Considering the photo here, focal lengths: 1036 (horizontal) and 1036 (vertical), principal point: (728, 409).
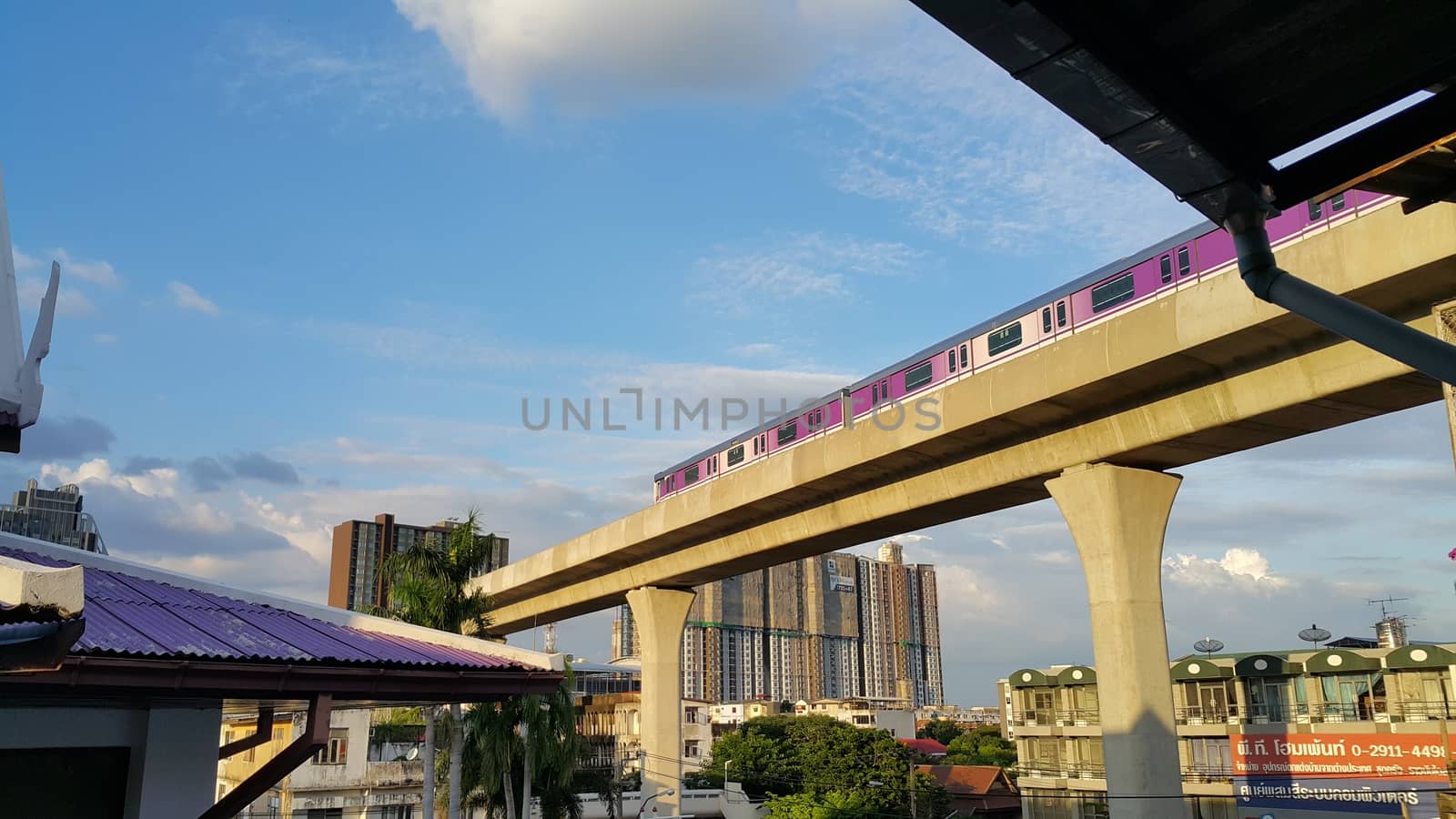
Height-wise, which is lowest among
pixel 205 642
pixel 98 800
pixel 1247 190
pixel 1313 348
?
pixel 98 800

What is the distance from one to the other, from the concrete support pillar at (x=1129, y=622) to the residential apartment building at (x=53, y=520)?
18798 mm

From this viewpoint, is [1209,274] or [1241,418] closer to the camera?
[1241,418]

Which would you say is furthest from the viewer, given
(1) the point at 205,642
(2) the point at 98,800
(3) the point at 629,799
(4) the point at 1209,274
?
(3) the point at 629,799

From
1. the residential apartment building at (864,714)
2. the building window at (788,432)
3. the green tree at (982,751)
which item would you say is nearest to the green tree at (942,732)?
the residential apartment building at (864,714)

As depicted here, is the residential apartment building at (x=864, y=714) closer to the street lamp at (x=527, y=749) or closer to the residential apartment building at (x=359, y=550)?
the residential apartment building at (x=359, y=550)

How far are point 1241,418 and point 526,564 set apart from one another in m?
32.7

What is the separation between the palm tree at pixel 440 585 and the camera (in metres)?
31.0

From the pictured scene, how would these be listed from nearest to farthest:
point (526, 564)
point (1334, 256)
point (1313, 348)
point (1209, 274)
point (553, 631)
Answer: point (1334, 256) < point (1313, 348) < point (1209, 274) < point (526, 564) < point (553, 631)

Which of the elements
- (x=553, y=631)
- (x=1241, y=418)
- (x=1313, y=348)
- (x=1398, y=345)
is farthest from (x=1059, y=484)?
(x=553, y=631)

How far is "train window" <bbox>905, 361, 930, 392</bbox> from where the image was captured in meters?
32.7

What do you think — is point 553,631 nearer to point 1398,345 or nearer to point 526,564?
point 526,564

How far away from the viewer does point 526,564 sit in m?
46.1

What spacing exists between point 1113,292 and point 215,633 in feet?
76.2

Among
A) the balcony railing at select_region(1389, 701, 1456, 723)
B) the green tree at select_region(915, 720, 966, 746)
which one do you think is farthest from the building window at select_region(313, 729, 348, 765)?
the green tree at select_region(915, 720, 966, 746)
